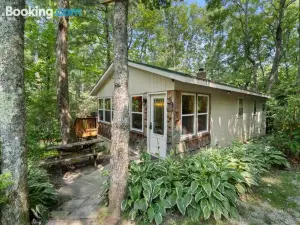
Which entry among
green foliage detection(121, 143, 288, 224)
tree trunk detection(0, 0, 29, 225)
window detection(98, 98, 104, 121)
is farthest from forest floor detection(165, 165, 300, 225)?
window detection(98, 98, 104, 121)

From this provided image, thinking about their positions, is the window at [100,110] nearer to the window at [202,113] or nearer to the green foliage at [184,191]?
the window at [202,113]

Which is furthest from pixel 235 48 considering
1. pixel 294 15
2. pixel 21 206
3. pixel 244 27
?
pixel 21 206

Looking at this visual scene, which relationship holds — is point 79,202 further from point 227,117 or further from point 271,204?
point 227,117

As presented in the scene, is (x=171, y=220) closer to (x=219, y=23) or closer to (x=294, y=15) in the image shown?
(x=219, y=23)

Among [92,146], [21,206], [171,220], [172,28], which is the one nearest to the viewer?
[21,206]

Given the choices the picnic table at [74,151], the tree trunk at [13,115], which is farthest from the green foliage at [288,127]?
the tree trunk at [13,115]

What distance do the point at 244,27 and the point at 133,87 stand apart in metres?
12.1

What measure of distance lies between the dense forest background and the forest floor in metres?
3.06

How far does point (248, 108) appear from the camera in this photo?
35.0ft

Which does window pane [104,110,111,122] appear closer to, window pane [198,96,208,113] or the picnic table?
the picnic table

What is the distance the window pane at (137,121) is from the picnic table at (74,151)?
169 centimetres

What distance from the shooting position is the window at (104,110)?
10023 mm

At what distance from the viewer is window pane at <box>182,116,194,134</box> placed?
618 cm

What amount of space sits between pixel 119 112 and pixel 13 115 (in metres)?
1.43
